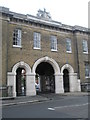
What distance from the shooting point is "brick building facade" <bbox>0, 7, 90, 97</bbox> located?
17.9 metres

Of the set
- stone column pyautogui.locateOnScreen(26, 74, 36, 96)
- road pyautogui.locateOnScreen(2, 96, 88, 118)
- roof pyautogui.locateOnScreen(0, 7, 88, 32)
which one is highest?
roof pyautogui.locateOnScreen(0, 7, 88, 32)

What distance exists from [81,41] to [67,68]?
4315 mm

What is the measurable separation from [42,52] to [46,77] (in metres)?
6.15

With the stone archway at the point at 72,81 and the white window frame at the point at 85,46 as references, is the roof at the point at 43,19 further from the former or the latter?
the stone archway at the point at 72,81

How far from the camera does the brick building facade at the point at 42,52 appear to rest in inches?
706

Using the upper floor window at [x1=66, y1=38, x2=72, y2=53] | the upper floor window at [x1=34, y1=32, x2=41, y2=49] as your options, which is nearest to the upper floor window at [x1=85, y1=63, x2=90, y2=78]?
the upper floor window at [x1=66, y1=38, x2=72, y2=53]

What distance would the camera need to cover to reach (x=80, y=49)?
2405 centimetres

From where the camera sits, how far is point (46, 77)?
25.6 metres

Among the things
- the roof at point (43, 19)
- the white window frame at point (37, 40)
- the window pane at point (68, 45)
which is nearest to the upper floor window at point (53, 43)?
the roof at point (43, 19)

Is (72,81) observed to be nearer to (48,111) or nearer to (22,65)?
(22,65)

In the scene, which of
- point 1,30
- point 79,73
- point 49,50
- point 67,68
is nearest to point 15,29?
point 1,30

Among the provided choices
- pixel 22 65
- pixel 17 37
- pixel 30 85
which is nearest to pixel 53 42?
pixel 17 37

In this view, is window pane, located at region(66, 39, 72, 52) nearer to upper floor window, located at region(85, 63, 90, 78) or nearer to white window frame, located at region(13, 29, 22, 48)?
upper floor window, located at region(85, 63, 90, 78)

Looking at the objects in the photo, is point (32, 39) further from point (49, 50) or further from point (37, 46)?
point (49, 50)
